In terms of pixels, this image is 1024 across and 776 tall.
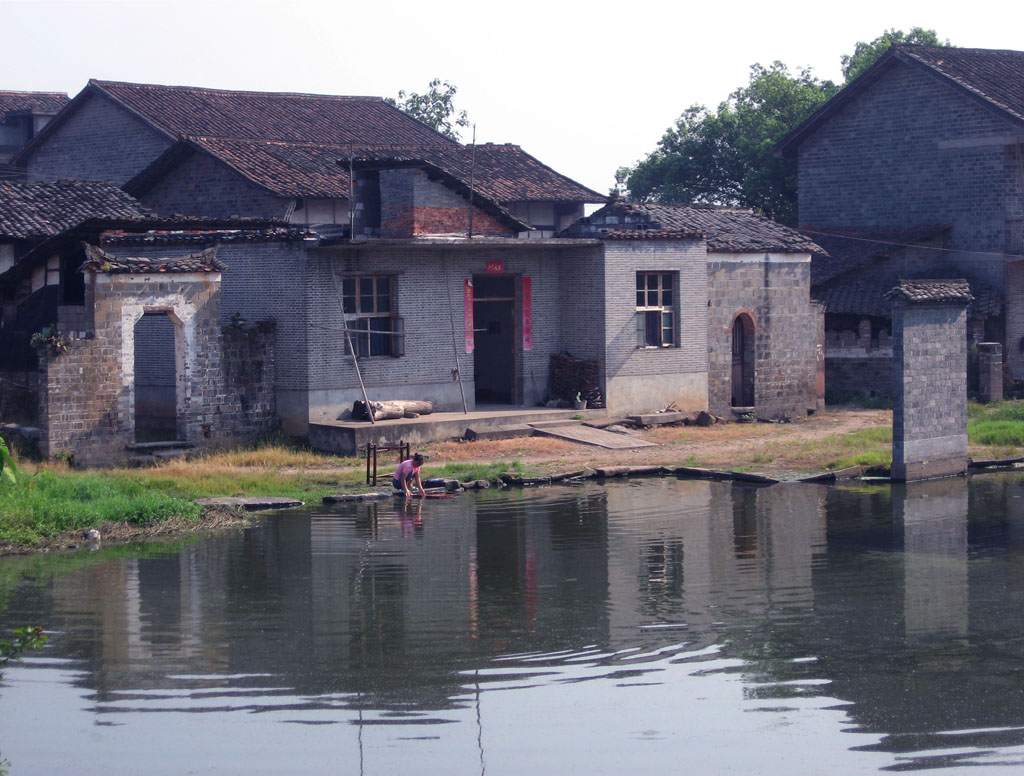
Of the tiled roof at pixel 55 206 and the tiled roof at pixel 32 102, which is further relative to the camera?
the tiled roof at pixel 32 102

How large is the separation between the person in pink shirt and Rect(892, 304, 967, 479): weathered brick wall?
713cm

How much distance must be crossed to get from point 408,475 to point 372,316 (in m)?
5.57

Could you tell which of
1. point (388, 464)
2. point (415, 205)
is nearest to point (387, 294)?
point (415, 205)

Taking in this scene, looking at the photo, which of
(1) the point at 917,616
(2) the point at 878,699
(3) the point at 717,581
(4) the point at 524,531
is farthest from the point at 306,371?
(2) the point at 878,699

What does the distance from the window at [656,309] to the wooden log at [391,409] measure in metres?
4.88

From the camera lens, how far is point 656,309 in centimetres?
2634

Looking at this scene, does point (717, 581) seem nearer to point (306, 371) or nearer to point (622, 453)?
point (622, 453)

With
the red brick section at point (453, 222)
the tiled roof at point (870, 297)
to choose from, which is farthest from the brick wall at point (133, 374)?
the tiled roof at point (870, 297)

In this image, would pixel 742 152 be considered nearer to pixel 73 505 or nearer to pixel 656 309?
pixel 656 309

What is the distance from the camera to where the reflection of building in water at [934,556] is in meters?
12.2

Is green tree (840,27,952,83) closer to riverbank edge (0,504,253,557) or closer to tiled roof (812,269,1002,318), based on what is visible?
tiled roof (812,269,1002,318)

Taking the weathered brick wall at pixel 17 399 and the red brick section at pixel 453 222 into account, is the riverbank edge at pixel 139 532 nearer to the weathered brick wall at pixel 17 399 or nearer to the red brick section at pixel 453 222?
the weathered brick wall at pixel 17 399

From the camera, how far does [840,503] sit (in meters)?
18.7

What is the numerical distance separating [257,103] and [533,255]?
43.5 ft
